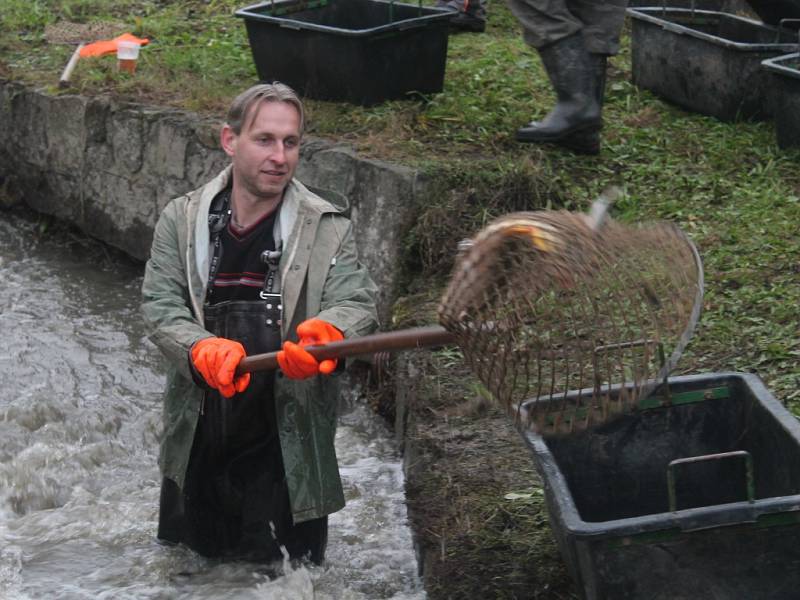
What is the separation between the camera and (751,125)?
21.3ft

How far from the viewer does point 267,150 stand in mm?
A: 3469

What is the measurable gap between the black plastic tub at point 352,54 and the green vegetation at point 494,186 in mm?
99

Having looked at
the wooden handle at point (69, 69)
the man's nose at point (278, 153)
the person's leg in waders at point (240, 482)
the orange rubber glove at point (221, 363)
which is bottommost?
the person's leg in waders at point (240, 482)

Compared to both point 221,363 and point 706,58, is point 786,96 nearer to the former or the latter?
point 706,58

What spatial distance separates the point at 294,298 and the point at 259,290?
0.12 m

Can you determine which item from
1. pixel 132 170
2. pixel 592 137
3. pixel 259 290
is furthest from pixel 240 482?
pixel 132 170

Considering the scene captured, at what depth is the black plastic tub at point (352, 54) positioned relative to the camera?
20.5 feet

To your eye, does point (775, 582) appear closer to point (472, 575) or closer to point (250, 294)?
point (472, 575)

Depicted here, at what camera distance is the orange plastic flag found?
7727 mm

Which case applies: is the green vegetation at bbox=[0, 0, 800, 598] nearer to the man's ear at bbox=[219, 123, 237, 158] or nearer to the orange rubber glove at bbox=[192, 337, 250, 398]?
the orange rubber glove at bbox=[192, 337, 250, 398]

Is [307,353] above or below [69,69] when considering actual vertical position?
above

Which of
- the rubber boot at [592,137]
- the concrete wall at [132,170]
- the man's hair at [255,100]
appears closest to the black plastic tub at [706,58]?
the rubber boot at [592,137]

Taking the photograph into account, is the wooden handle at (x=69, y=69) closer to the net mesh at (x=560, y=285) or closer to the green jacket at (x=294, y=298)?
the green jacket at (x=294, y=298)

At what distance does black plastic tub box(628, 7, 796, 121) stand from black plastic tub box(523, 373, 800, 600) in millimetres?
3384
